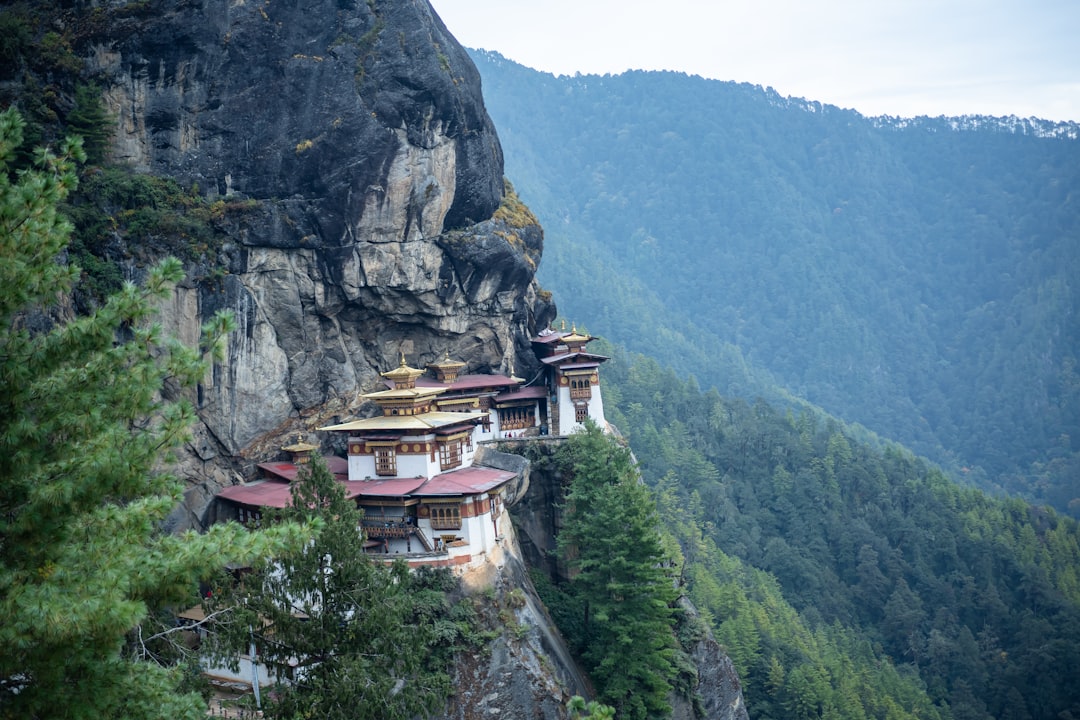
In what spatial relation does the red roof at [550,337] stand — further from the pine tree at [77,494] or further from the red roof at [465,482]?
the pine tree at [77,494]

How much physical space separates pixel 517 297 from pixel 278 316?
11.0 meters

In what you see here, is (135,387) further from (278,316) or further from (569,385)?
(569,385)

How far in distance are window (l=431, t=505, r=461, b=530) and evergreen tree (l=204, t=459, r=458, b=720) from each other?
24.9 feet

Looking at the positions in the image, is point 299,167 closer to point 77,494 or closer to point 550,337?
point 550,337

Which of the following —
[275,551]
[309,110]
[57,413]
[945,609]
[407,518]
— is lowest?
[945,609]

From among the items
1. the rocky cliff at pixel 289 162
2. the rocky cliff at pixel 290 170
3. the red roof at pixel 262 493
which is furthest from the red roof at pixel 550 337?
the red roof at pixel 262 493

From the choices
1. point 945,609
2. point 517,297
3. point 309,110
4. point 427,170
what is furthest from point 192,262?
point 945,609

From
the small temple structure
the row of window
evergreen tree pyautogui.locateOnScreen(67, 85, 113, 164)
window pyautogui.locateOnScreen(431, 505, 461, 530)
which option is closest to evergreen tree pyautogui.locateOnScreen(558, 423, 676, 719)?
the small temple structure

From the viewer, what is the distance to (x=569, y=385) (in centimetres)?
3841

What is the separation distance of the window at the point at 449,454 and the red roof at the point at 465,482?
32 centimetres

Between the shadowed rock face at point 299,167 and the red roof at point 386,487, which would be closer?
the red roof at point 386,487

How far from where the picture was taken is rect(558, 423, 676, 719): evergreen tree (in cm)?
2933

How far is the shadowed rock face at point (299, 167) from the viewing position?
104 ft

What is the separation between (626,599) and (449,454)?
7580mm
